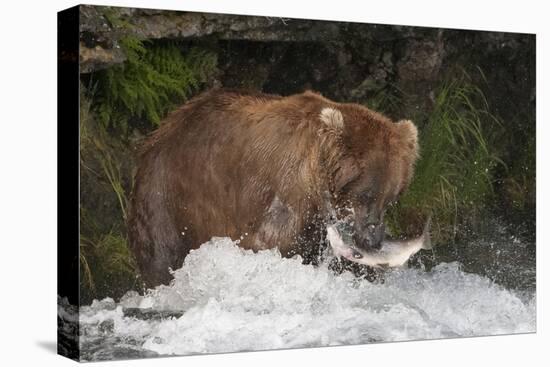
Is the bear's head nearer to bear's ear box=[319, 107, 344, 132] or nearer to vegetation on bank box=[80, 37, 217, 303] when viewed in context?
bear's ear box=[319, 107, 344, 132]

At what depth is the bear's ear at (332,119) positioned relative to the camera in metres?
7.44

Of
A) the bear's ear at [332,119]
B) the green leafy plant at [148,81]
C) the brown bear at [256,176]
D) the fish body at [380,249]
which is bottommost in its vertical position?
the fish body at [380,249]

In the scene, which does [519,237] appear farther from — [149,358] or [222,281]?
[149,358]

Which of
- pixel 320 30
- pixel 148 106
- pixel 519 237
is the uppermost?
pixel 320 30

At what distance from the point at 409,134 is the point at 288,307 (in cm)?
144

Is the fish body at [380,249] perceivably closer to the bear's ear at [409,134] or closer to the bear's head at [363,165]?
the bear's head at [363,165]

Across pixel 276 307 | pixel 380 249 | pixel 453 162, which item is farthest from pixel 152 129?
pixel 453 162

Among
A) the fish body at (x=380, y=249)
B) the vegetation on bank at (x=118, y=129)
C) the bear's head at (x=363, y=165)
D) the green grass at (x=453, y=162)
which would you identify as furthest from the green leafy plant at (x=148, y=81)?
the green grass at (x=453, y=162)

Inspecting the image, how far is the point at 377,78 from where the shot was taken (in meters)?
7.83

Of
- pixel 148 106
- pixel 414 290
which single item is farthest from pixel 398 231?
pixel 148 106

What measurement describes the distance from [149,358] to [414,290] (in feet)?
6.33

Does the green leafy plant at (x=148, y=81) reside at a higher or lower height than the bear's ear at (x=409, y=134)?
higher

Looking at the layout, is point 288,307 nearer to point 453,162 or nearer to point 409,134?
point 409,134

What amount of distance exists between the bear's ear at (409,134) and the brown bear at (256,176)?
0.18m
